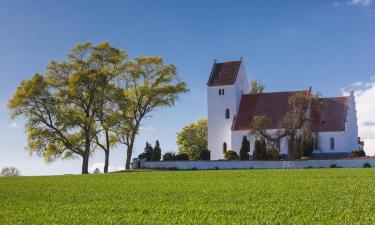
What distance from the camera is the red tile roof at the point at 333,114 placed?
2094 inches

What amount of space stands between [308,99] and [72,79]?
23.2 metres

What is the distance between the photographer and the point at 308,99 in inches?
1972

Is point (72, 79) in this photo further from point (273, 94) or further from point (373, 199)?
point (373, 199)

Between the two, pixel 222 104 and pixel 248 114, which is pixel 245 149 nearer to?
pixel 248 114

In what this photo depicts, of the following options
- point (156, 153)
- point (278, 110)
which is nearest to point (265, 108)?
point (278, 110)

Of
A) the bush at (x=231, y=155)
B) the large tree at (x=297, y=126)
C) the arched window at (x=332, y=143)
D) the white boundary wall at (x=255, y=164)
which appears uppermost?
the large tree at (x=297, y=126)

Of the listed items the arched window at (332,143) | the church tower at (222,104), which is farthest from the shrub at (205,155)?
the arched window at (332,143)

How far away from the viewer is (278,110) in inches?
2224

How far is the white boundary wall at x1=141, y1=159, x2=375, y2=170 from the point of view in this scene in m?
44.1

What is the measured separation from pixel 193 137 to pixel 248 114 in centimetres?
1890

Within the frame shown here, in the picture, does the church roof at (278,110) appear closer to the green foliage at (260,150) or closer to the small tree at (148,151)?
the green foliage at (260,150)

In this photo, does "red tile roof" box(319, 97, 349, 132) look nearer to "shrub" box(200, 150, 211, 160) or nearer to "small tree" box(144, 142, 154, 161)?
"shrub" box(200, 150, 211, 160)

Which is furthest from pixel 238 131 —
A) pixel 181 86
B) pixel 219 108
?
pixel 181 86

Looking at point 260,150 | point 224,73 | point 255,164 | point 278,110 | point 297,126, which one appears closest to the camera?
point 255,164
